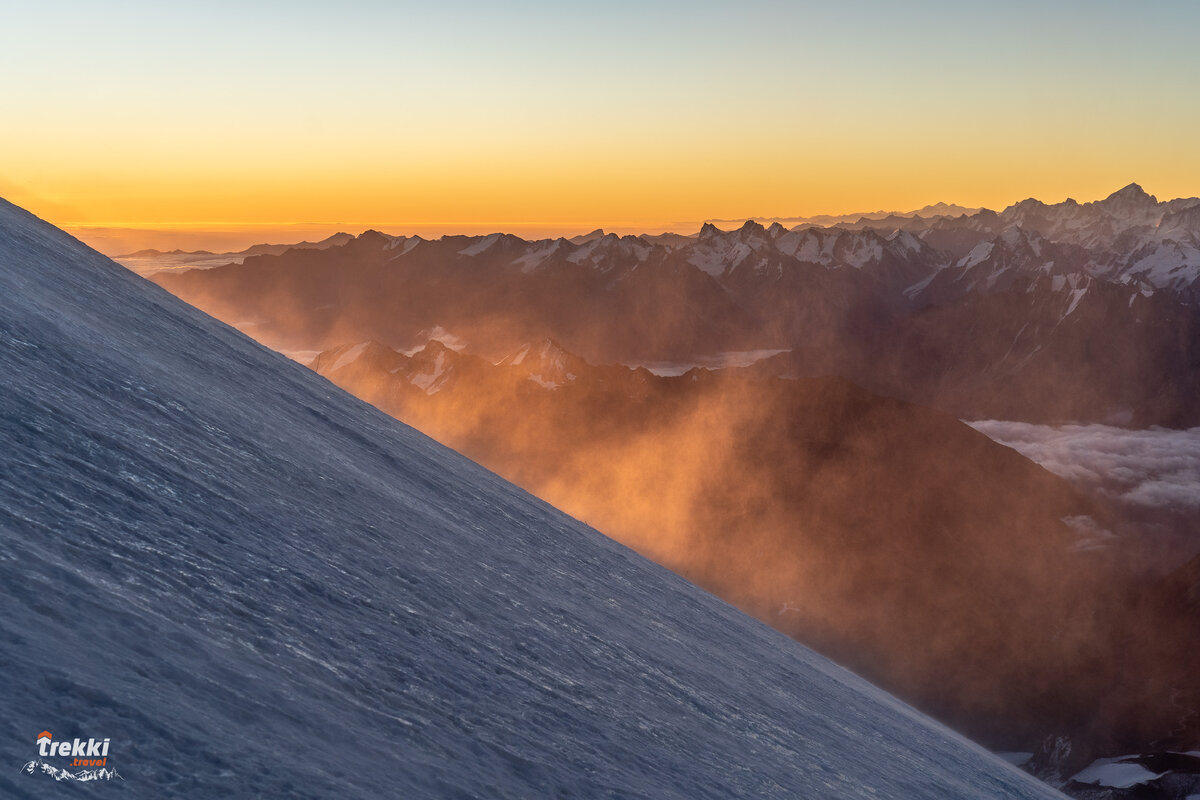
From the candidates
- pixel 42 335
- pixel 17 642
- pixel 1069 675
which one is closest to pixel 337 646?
pixel 17 642

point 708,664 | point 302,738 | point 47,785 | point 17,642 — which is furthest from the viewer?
point 708,664

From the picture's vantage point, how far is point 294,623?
5961mm

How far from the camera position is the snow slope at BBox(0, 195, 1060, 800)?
14.7ft

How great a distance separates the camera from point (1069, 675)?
189125mm

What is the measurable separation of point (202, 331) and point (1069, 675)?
21101 cm

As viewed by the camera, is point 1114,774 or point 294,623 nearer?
point 294,623

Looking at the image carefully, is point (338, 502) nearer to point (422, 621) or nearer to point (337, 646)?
point (422, 621)

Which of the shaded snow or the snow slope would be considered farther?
the shaded snow

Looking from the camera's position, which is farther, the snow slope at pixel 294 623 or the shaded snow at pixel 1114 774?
the shaded snow at pixel 1114 774

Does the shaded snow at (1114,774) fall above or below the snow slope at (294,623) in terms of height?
below

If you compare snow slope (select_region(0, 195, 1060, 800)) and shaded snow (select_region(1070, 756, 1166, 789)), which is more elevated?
snow slope (select_region(0, 195, 1060, 800))

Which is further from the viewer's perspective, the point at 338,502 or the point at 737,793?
the point at 338,502

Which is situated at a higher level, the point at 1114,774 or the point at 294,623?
the point at 294,623

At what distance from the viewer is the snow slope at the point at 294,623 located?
449 cm
